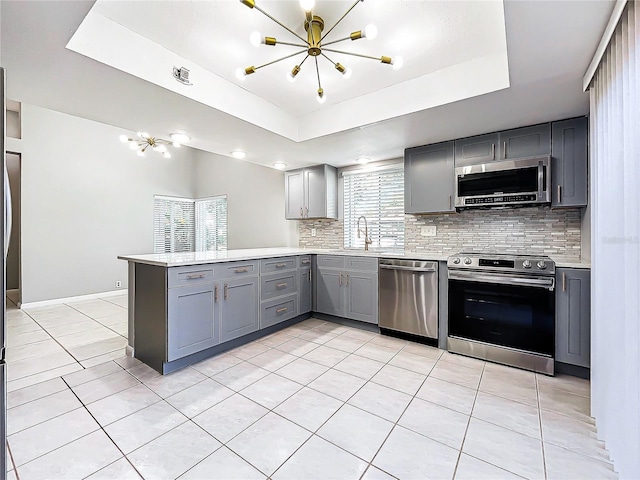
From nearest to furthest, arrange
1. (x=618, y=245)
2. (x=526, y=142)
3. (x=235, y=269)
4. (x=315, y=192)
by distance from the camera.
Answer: (x=618, y=245) → (x=526, y=142) → (x=235, y=269) → (x=315, y=192)

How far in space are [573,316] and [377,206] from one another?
98.2 inches

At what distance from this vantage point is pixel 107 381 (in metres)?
2.40

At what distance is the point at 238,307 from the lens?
3098 mm

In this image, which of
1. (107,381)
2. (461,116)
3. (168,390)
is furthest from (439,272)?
(107,381)

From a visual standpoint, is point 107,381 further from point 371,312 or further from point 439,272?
point 439,272

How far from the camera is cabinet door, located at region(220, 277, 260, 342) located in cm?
296

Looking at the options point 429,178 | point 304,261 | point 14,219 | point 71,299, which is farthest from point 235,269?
point 14,219

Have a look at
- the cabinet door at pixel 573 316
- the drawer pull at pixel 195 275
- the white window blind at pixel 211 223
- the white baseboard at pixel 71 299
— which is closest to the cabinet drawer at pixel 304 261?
the drawer pull at pixel 195 275

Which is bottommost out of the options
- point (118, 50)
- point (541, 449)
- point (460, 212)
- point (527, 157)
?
point (541, 449)

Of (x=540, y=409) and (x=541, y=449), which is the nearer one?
(x=541, y=449)

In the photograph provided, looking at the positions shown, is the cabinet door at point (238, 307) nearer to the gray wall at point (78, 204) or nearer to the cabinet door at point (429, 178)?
the cabinet door at point (429, 178)

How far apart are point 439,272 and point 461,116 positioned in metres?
1.49

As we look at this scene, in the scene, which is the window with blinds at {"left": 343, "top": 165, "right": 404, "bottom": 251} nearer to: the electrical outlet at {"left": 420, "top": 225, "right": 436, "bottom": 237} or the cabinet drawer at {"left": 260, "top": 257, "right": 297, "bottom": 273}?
the electrical outlet at {"left": 420, "top": 225, "right": 436, "bottom": 237}

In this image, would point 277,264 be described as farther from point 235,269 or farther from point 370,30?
point 370,30
